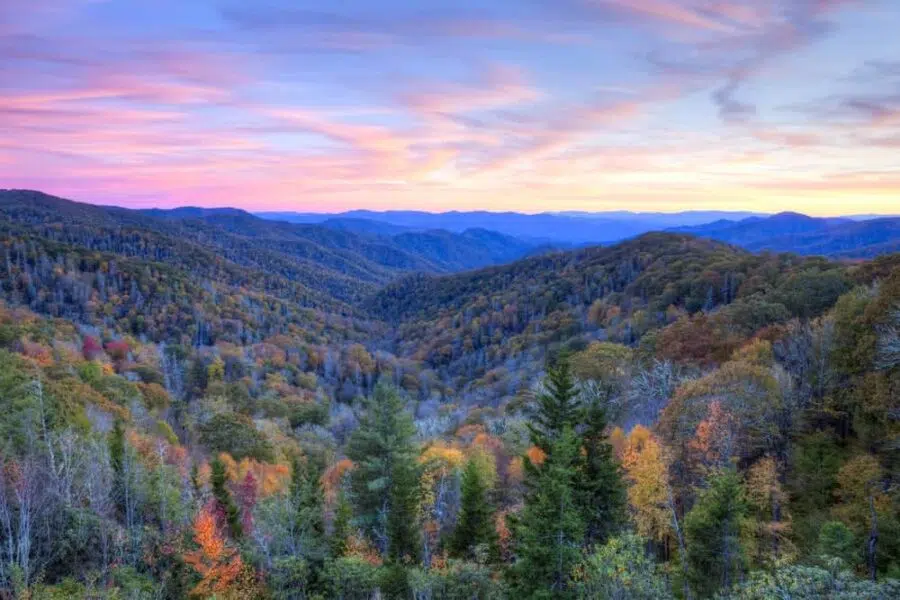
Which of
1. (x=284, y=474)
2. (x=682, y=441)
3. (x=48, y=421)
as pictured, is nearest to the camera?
(x=682, y=441)

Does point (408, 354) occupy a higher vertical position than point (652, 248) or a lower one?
lower

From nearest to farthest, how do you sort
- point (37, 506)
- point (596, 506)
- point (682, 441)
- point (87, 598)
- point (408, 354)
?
1. point (87, 598)
2. point (37, 506)
3. point (596, 506)
4. point (682, 441)
5. point (408, 354)

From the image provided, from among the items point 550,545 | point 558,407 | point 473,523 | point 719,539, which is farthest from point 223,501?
point 719,539

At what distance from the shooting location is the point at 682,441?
28.7 metres

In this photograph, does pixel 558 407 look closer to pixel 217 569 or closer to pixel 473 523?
pixel 473 523

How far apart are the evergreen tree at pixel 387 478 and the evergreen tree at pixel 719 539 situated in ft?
44.2

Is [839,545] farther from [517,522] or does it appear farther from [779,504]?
[517,522]

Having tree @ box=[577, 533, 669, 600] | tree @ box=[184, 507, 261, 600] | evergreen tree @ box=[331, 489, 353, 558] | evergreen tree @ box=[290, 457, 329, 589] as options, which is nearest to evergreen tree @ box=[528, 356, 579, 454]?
tree @ box=[577, 533, 669, 600]

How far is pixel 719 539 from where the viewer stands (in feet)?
63.5

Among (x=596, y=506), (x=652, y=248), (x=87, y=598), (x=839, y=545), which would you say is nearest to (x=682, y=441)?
(x=596, y=506)

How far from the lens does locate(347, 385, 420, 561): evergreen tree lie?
27156mm

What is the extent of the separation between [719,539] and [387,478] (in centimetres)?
1595

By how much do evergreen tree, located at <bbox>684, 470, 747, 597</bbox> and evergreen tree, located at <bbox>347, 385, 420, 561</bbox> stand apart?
531 inches

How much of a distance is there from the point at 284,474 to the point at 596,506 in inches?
1246
